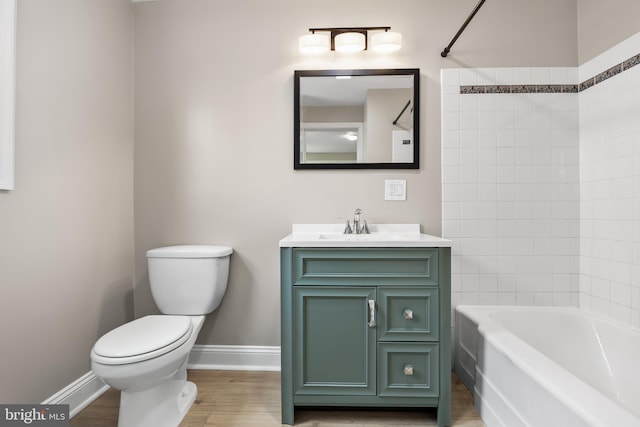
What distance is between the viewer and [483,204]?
2.04 meters

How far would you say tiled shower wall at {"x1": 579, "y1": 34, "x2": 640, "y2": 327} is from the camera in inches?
64.1

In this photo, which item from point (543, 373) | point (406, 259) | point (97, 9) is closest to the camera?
point (543, 373)

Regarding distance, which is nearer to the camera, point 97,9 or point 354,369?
point 354,369

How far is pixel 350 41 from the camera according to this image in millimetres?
2000

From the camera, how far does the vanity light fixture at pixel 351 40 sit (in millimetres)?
1990

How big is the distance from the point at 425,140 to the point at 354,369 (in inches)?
53.7

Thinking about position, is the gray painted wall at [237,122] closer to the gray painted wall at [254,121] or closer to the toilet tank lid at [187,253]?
the gray painted wall at [254,121]

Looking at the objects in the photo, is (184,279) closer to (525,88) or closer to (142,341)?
(142,341)

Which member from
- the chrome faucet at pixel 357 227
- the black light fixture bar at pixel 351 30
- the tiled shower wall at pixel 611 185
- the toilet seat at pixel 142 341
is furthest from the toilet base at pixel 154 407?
the tiled shower wall at pixel 611 185

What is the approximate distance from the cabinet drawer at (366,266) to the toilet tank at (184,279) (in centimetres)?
62

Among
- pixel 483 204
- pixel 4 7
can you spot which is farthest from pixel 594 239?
pixel 4 7

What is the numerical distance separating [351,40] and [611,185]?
160 cm

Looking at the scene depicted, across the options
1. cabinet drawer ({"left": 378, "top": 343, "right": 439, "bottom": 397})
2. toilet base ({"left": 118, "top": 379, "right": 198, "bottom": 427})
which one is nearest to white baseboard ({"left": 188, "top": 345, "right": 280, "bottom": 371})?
Result: toilet base ({"left": 118, "top": 379, "right": 198, "bottom": 427})

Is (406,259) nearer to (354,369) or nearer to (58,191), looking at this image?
(354,369)
